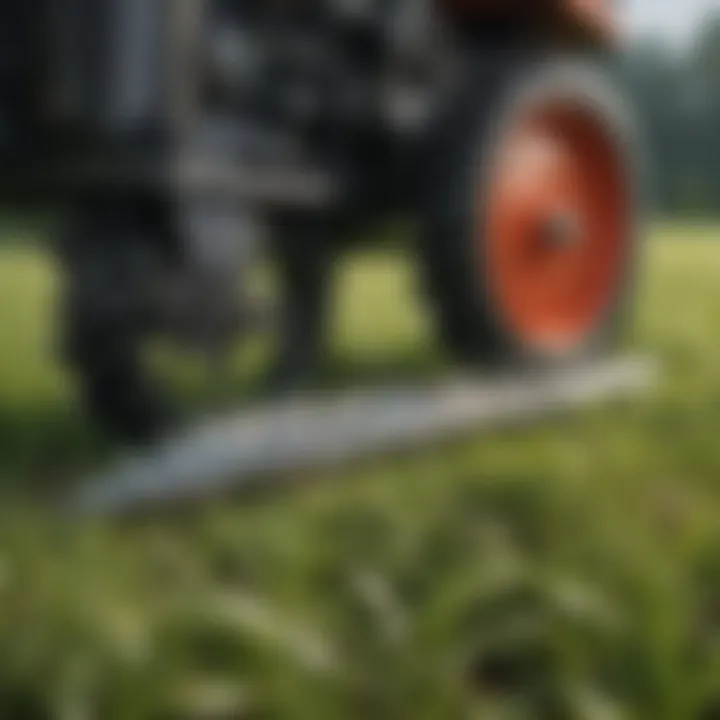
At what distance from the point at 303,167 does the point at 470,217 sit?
1.16ft

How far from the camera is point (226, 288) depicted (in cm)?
280

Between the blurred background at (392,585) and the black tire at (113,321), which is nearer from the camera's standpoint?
the blurred background at (392,585)

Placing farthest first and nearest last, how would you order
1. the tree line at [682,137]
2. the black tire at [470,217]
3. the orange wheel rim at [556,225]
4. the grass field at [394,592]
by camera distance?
1. the tree line at [682,137]
2. the orange wheel rim at [556,225]
3. the black tire at [470,217]
4. the grass field at [394,592]

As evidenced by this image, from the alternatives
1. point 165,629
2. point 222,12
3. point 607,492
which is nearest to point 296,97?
point 222,12

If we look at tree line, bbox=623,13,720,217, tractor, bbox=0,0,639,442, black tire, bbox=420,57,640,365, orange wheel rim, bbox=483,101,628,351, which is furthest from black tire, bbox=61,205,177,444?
tree line, bbox=623,13,720,217

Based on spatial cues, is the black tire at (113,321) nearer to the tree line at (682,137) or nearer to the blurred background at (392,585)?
the blurred background at (392,585)

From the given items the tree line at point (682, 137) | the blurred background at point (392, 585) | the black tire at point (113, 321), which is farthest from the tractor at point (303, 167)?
the tree line at point (682, 137)

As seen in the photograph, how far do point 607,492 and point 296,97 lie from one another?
2.89 ft

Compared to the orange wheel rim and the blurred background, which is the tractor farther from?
the blurred background

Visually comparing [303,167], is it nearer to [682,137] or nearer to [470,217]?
[470,217]

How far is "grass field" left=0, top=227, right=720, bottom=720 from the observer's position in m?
1.85

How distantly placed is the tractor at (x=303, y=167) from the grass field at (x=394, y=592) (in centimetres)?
27

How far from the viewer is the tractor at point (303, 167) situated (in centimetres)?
274

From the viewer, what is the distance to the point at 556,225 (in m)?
3.66
